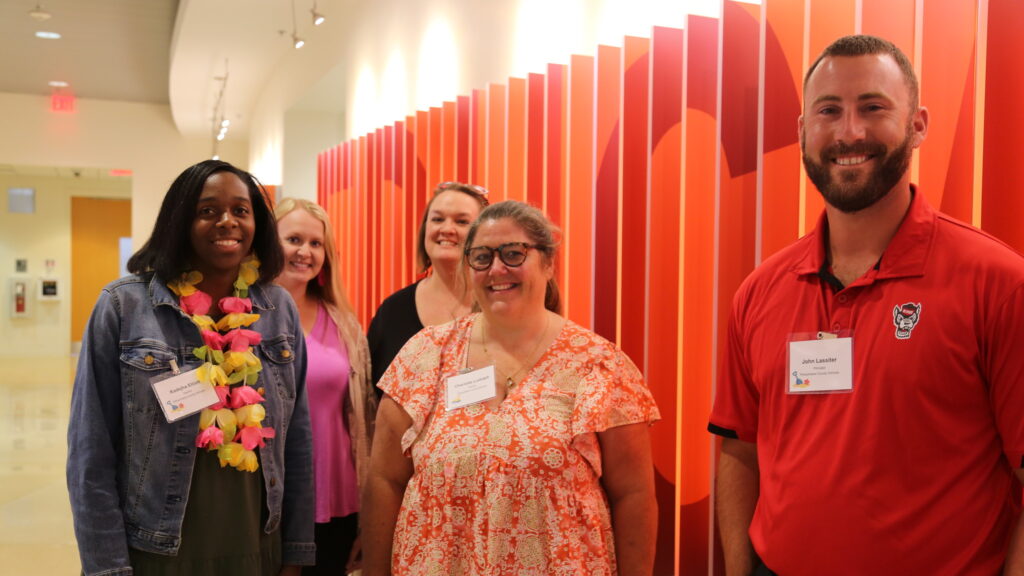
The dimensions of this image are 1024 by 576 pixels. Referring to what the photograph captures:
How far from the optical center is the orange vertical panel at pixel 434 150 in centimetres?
451

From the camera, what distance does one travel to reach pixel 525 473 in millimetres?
1881

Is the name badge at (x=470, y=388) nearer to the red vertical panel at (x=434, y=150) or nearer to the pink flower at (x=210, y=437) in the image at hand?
the pink flower at (x=210, y=437)

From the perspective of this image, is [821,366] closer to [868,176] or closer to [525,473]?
[868,176]

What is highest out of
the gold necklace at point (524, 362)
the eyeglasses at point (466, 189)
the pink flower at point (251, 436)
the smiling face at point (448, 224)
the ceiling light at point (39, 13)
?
the ceiling light at point (39, 13)

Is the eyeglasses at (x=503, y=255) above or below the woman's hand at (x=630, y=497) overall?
above

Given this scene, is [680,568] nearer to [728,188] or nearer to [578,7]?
[728,188]

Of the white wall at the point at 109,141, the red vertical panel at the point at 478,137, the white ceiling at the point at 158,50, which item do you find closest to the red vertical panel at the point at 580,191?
the red vertical panel at the point at 478,137

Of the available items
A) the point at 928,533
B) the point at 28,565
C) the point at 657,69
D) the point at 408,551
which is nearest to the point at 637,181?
the point at 657,69

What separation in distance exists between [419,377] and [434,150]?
2.66 metres

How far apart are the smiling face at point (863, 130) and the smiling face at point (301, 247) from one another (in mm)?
1741

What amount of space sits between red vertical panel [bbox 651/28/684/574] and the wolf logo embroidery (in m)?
1.10

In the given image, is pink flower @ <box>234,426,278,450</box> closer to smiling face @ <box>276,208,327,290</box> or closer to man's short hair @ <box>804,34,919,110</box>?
smiling face @ <box>276,208,327,290</box>

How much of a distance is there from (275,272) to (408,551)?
80 centimetres

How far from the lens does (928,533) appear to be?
1419 millimetres
